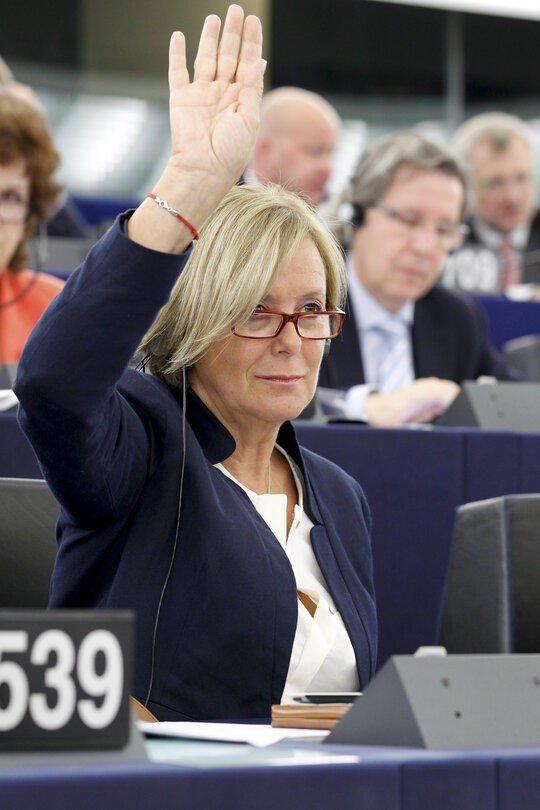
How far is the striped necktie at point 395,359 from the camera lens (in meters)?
3.03

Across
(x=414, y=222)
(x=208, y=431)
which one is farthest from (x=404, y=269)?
(x=208, y=431)

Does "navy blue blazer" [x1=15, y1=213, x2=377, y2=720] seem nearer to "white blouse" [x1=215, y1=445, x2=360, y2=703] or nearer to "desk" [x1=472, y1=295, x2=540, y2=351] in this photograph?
"white blouse" [x1=215, y1=445, x2=360, y2=703]

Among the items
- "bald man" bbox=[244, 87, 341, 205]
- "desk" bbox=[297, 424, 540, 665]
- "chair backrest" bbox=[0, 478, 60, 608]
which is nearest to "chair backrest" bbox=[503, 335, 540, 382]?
"bald man" bbox=[244, 87, 341, 205]

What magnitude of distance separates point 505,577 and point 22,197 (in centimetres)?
146

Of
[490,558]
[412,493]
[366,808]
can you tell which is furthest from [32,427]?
[412,493]

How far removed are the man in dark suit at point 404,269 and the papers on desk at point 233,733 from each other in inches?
76.3

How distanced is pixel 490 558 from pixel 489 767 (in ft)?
2.73

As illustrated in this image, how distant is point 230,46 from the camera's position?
1241mm

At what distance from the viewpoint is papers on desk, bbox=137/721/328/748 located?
0.91 meters

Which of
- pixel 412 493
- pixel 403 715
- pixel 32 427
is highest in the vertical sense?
pixel 32 427

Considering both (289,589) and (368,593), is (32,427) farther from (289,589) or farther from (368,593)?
(368,593)

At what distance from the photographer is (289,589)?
1.40m

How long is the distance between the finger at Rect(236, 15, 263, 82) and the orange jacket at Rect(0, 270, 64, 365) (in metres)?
1.30

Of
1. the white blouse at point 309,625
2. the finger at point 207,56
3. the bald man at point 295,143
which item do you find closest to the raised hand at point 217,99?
the finger at point 207,56
